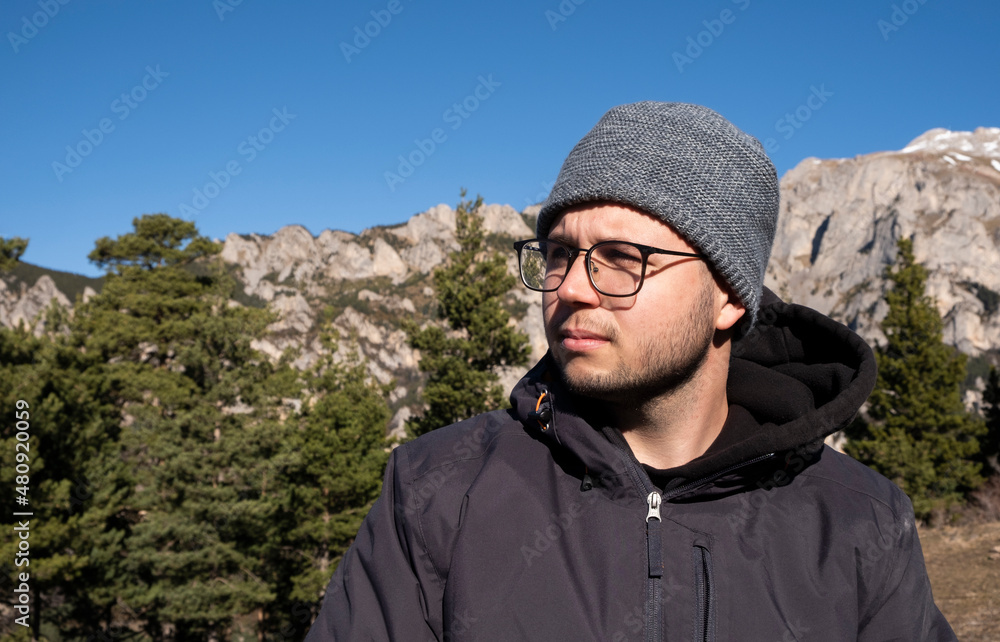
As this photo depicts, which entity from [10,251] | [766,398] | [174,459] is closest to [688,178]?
[766,398]

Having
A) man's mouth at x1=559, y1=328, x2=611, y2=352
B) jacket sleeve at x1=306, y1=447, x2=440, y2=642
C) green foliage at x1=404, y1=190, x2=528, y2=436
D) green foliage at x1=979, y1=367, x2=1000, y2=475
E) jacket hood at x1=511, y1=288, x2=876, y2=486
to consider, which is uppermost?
green foliage at x1=404, y1=190, x2=528, y2=436

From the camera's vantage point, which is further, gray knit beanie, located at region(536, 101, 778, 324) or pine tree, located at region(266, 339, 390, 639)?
pine tree, located at region(266, 339, 390, 639)

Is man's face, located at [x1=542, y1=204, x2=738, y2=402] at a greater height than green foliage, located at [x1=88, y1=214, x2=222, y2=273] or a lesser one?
lesser

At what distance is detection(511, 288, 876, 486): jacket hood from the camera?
6.08 ft

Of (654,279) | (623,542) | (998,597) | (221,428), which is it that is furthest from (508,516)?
(221,428)

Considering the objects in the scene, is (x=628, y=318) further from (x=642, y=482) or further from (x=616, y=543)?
(x=616, y=543)

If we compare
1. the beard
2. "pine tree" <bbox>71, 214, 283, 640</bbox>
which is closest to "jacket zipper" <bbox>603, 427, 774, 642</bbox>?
the beard

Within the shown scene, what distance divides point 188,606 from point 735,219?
2383cm

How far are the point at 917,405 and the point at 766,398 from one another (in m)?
29.0

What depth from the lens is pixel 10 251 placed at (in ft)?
66.9

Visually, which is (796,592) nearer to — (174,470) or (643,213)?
(643,213)

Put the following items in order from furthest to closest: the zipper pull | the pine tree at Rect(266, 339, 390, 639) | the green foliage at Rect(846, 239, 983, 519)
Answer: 1. the pine tree at Rect(266, 339, 390, 639)
2. the green foliage at Rect(846, 239, 983, 519)
3. the zipper pull

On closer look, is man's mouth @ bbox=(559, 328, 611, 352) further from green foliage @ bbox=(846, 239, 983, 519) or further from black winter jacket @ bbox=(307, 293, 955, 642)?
green foliage @ bbox=(846, 239, 983, 519)

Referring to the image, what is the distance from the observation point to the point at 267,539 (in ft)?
83.8
